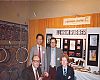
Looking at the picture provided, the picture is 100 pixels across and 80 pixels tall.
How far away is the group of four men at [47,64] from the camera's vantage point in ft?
3.71

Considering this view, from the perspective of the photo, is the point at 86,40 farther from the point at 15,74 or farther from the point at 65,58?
the point at 15,74

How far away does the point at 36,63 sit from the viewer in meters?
1.14

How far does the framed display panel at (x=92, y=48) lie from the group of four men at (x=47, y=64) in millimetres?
132

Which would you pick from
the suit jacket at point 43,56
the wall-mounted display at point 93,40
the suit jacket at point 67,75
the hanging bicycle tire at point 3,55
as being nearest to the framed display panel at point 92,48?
the wall-mounted display at point 93,40

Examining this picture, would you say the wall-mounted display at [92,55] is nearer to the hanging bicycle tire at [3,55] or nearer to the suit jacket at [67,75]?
the suit jacket at [67,75]

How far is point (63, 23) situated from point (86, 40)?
0.17 meters

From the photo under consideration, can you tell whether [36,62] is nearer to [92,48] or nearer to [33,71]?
[33,71]

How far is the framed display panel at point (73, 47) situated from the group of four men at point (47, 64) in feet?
0.12

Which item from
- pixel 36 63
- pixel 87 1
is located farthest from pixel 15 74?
pixel 87 1

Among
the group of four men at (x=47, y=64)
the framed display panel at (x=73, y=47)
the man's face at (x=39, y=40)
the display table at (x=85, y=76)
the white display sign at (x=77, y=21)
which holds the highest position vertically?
the white display sign at (x=77, y=21)

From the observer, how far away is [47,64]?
114 cm

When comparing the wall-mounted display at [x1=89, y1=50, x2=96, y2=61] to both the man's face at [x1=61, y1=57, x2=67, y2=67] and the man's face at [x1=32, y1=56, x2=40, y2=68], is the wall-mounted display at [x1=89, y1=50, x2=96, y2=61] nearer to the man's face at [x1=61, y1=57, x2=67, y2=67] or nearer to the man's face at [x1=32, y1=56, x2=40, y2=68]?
the man's face at [x1=61, y1=57, x2=67, y2=67]

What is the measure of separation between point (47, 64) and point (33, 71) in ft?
0.32

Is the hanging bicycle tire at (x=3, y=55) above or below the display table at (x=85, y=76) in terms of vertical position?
above
